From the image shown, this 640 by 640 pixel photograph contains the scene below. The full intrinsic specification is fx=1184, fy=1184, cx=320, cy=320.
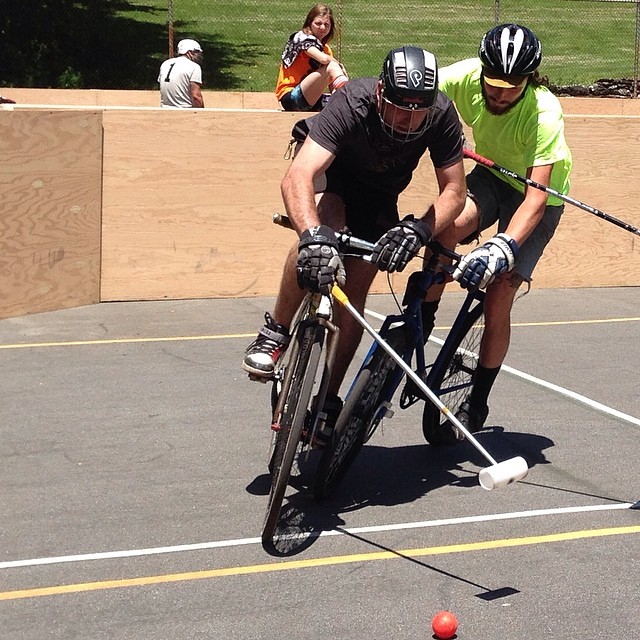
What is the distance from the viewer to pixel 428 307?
578cm

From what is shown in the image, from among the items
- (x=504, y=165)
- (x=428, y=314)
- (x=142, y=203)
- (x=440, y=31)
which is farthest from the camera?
(x=440, y=31)

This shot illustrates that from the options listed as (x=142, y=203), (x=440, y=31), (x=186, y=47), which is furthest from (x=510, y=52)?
(x=440, y=31)

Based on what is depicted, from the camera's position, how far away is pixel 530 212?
5.47 meters

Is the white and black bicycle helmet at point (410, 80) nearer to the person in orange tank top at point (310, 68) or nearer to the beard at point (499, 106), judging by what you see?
the beard at point (499, 106)

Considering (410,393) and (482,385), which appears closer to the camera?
(410,393)

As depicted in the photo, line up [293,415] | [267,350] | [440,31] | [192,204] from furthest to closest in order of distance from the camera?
[440,31], [192,204], [267,350], [293,415]

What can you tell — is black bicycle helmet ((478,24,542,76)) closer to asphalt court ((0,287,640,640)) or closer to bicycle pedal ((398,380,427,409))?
bicycle pedal ((398,380,427,409))

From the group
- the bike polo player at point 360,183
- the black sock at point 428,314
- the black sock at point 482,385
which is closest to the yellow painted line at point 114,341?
the black sock at point 482,385

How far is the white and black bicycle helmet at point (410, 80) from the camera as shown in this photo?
15.6 ft

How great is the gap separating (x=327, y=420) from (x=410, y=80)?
1.50m

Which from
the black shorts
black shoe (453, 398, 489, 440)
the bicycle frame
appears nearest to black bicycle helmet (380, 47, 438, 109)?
the black shorts

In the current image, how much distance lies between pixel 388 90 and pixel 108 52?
16656mm

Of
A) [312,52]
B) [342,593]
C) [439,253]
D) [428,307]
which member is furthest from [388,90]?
[312,52]

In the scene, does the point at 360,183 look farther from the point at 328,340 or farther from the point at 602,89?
the point at 602,89
